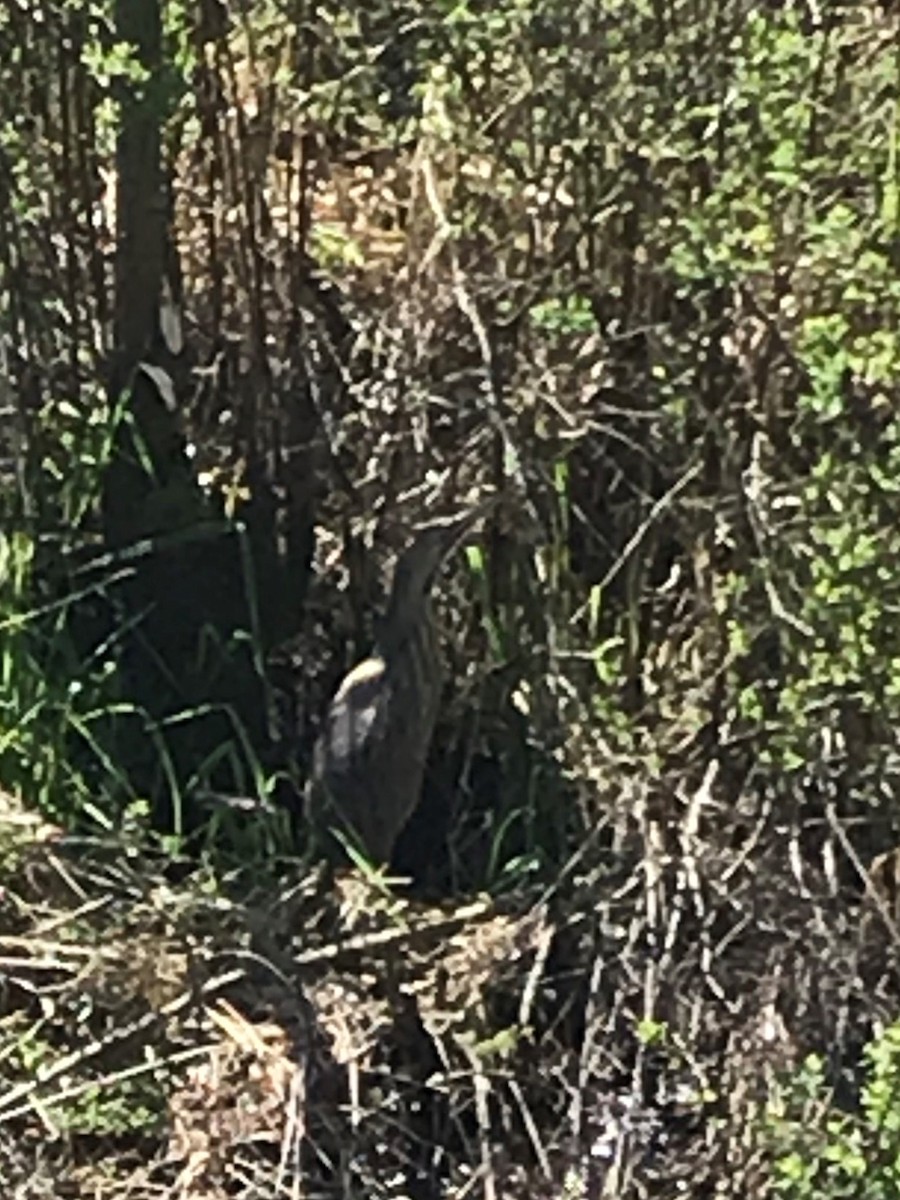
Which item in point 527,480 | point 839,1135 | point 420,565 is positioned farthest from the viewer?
point 527,480

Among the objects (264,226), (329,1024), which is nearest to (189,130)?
(264,226)

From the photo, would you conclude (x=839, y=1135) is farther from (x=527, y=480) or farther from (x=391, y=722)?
(x=527, y=480)

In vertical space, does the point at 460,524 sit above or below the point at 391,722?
above

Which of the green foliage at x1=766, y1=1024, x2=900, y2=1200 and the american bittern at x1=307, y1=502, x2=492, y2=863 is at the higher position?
the american bittern at x1=307, y1=502, x2=492, y2=863

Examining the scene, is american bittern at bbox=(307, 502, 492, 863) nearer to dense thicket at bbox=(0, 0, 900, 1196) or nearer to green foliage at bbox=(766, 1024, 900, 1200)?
dense thicket at bbox=(0, 0, 900, 1196)

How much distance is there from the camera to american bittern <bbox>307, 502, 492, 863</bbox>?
4203 millimetres

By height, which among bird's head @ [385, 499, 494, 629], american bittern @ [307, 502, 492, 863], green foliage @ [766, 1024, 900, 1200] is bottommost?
green foliage @ [766, 1024, 900, 1200]

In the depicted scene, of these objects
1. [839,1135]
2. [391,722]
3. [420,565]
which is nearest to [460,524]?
[420,565]

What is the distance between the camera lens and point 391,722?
4219mm

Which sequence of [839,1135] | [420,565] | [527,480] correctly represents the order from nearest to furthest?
1. [839,1135]
2. [420,565]
3. [527,480]

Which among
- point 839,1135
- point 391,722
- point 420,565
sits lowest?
point 839,1135

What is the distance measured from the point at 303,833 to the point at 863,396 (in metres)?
1.03

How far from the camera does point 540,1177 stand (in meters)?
4.06

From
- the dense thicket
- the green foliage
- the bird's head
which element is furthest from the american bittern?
the green foliage
